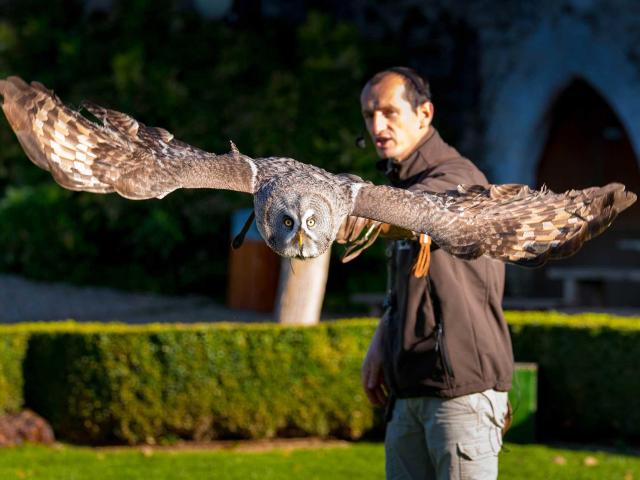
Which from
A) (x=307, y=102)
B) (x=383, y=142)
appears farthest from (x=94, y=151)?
(x=307, y=102)

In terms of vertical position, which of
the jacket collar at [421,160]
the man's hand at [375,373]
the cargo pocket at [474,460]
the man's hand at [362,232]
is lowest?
the cargo pocket at [474,460]

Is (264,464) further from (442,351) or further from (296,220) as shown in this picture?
(296,220)

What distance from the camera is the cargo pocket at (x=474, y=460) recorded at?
3.71 metres

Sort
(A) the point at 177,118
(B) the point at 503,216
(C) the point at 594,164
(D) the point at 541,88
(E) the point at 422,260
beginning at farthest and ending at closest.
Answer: (A) the point at 177,118 < (C) the point at 594,164 < (D) the point at 541,88 < (E) the point at 422,260 < (B) the point at 503,216

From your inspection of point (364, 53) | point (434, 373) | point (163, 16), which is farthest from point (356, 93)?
point (434, 373)

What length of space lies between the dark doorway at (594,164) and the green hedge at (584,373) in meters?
6.14

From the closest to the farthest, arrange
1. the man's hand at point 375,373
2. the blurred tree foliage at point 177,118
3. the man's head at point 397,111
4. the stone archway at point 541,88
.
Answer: the man's head at point 397,111
the man's hand at point 375,373
the stone archway at point 541,88
the blurred tree foliage at point 177,118

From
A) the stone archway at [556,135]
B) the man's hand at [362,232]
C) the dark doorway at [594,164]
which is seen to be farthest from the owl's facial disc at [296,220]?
the dark doorway at [594,164]

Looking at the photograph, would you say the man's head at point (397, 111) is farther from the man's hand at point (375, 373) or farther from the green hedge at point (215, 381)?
the green hedge at point (215, 381)

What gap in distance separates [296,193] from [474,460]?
114 cm

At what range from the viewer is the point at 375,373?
13.5ft

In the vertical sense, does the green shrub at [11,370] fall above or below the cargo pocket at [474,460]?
below

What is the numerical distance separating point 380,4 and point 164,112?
3.45 m

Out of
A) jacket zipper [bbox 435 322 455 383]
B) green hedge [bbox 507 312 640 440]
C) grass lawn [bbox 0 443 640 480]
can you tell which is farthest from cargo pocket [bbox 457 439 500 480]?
green hedge [bbox 507 312 640 440]
